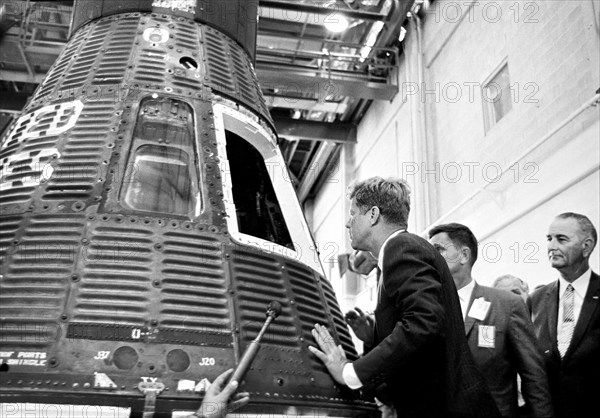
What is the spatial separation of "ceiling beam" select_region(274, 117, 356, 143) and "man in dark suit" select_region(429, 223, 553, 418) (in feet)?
26.3

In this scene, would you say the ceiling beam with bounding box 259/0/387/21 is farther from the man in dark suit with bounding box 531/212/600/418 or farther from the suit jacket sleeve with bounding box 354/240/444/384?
the suit jacket sleeve with bounding box 354/240/444/384

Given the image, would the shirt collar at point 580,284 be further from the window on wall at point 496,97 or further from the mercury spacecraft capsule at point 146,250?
the window on wall at point 496,97

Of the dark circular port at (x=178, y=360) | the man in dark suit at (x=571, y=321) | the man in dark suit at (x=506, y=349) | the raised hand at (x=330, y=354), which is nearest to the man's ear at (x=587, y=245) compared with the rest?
the man in dark suit at (x=571, y=321)

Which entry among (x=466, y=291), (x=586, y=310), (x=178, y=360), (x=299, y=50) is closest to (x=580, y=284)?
(x=586, y=310)

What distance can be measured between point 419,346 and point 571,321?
1196 mm

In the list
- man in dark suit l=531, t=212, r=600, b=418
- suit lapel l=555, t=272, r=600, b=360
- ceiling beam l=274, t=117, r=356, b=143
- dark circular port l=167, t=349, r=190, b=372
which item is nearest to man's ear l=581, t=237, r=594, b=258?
man in dark suit l=531, t=212, r=600, b=418

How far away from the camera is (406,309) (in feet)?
5.43

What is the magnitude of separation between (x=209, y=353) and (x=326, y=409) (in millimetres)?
401

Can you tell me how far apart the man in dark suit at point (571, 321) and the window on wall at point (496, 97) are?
3.77 meters

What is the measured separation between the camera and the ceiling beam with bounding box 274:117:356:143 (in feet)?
33.7

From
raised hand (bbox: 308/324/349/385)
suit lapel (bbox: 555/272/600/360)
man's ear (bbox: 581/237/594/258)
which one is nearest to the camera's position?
raised hand (bbox: 308/324/349/385)

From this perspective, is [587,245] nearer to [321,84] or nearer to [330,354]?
[330,354]

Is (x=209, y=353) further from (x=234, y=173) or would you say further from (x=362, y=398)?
(x=234, y=173)

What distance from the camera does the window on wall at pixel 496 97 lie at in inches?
247
